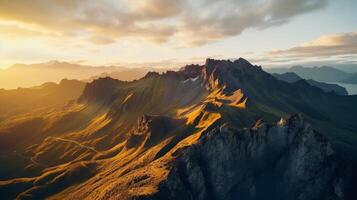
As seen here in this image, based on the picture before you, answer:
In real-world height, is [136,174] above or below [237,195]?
above

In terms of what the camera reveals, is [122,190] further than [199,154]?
No

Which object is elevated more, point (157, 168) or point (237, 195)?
point (157, 168)

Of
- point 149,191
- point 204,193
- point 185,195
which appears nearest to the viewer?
point 149,191

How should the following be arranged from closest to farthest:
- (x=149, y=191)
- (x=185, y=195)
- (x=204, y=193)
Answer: (x=149, y=191) → (x=185, y=195) → (x=204, y=193)

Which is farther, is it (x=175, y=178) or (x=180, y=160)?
(x=180, y=160)

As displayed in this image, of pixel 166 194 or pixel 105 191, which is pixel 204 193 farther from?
pixel 105 191

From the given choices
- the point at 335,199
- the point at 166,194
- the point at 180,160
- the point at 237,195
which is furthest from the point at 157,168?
the point at 335,199

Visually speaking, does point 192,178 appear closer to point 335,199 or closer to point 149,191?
point 149,191

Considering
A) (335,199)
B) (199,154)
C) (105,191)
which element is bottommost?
(335,199)

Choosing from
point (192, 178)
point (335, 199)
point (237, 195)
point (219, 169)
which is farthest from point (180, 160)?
point (335, 199)
